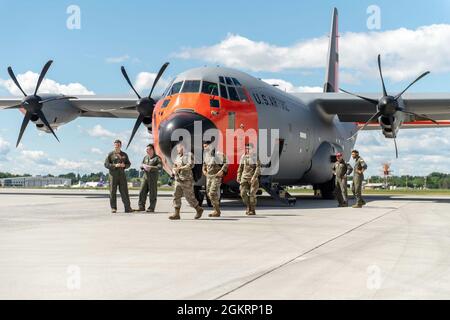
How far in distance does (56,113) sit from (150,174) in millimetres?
12600

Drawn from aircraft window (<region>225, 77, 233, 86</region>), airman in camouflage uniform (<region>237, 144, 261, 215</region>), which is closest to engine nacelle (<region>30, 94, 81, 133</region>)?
aircraft window (<region>225, 77, 233, 86</region>)

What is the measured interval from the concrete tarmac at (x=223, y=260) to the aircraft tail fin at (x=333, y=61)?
22187 millimetres

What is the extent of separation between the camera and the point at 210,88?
15820 millimetres

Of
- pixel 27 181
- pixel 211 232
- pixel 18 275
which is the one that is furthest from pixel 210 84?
pixel 27 181

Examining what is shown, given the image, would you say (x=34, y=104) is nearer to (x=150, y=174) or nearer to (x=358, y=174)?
(x=150, y=174)

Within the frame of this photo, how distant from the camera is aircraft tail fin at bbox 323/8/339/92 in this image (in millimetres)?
32750

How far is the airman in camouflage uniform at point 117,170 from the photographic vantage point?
14805 mm

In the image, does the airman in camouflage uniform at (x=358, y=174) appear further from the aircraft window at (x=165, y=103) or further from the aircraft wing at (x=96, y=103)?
the aircraft wing at (x=96, y=103)

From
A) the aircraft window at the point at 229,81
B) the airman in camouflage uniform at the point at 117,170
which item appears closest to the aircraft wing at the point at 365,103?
the aircraft window at the point at 229,81

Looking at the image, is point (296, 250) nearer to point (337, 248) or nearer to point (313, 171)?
point (337, 248)

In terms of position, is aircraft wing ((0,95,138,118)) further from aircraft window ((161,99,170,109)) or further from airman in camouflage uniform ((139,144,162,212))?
airman in camouflage uniform ((139,144,162,212))
